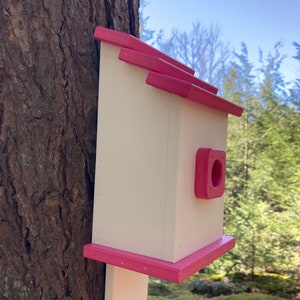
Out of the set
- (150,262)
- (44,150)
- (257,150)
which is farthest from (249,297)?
(44,150)

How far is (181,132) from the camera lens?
67cm

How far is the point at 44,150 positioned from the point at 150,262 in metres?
0.30

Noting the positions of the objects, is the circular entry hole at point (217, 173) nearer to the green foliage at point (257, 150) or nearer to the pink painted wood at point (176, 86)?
the pink painted wood at point (176, 86)

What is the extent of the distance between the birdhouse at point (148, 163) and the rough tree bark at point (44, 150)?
41mm

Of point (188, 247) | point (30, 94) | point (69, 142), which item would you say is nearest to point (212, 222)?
point (188, 247)

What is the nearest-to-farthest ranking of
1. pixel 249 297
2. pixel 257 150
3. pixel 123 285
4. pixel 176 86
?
pixel 176 86, pixel 123 285, pixel 249 297, pixel 257 150

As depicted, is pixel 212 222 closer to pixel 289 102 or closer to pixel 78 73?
pixel 78 73

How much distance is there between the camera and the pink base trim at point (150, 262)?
25.1 inches

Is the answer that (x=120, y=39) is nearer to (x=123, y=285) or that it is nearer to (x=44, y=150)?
(x=44, y=150)

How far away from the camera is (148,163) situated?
0.69 meters

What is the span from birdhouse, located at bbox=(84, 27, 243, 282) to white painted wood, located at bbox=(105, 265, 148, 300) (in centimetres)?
8

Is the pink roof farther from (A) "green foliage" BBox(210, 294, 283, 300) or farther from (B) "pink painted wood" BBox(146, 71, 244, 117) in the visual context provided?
(A) "green foliage" BBox(210, 294, 283, 300)

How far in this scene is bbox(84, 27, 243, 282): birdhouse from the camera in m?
0.67

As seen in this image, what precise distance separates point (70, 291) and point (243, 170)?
9.13 ft
